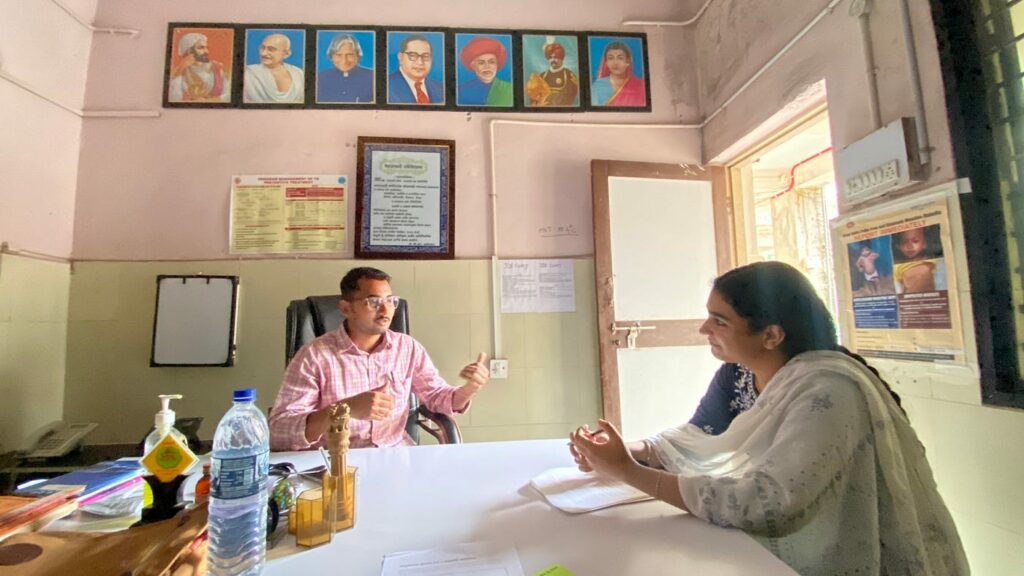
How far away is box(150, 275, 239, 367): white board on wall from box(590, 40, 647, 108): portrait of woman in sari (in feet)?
7.56

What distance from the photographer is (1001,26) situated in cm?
127

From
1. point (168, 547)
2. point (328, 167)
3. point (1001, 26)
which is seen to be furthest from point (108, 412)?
point (1001, 26)

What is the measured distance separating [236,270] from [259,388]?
63 centimetres

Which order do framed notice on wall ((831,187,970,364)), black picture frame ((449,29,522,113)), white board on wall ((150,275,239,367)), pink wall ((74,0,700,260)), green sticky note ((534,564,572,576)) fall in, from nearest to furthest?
1. green sticky note ((534,564,572,576))
2. framed notice on wall ((831,187,970,364))
3. white board on wall ((150,275,239,367))
4. pink wall ((74,0,700,260))
5. black picture frame ((449,29,522,113))

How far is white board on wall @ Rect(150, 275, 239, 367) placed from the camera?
2279mm

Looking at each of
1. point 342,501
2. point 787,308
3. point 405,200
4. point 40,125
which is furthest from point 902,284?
point 40,125

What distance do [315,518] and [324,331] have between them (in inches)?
45.3

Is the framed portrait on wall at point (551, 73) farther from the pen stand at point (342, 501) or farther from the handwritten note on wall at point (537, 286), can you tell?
the pen stand at point (342, 501)

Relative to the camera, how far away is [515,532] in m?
0.81

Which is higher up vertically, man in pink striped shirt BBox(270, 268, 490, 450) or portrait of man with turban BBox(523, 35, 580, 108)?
portrait of man with turban BBox(523, 35, 580, 108)

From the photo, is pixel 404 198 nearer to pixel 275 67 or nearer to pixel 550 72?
pixel 275 67

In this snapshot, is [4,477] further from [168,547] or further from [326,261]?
[168,547]

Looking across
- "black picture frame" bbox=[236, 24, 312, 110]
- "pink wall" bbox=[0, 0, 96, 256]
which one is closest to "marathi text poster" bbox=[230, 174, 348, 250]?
"black picture frame" bbox=[236, 24, 312, 110]

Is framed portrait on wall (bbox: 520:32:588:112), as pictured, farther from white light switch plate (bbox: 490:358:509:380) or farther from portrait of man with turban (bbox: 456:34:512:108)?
white light switch plate (bbox: 490:358:509:380)
